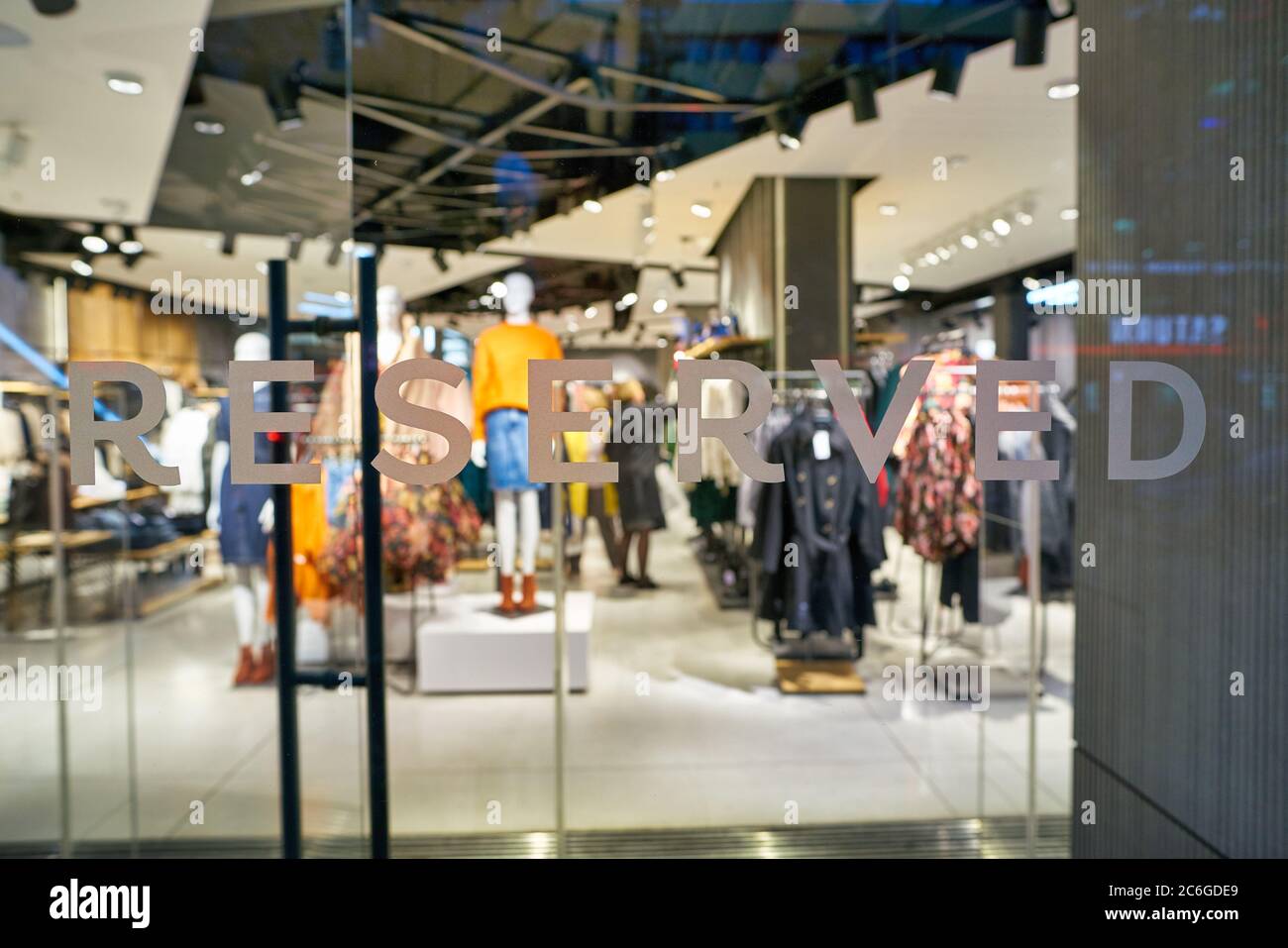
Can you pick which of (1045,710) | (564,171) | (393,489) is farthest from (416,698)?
(1045,710)

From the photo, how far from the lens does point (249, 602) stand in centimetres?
273

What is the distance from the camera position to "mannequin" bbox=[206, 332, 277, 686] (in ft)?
7.63

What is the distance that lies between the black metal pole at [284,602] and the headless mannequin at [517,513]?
826mm

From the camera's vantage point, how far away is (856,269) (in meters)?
3.07

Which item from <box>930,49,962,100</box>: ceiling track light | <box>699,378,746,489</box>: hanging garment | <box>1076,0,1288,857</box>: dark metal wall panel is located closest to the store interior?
<box>930,49,962,100</box>: ceiling track light

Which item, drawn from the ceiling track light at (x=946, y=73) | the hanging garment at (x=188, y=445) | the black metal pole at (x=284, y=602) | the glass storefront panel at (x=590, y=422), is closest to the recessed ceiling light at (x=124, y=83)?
the glass storefront panel at (x=590, y=422)

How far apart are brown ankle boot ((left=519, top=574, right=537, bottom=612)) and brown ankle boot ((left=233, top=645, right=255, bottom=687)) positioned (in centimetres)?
101

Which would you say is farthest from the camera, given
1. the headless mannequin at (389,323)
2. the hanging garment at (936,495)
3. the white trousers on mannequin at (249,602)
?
the hanging garment at (936,495)

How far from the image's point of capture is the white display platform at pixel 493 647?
271 cm

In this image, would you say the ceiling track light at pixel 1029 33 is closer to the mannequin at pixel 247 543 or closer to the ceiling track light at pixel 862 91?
the ceiling track light at pixel 862 91

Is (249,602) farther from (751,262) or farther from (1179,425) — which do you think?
(1179,425)

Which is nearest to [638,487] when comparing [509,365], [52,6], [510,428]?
[510,428]

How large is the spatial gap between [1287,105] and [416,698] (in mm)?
2911
